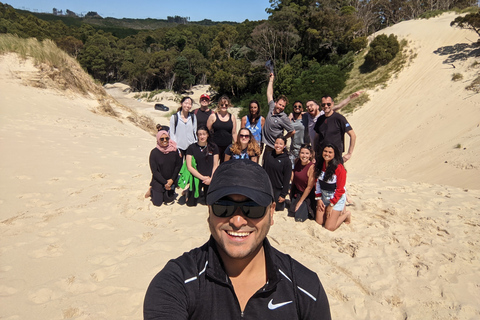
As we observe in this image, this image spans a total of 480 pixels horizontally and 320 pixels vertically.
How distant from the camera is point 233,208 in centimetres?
126

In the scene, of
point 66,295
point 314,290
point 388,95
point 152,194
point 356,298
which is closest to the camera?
point 314,290

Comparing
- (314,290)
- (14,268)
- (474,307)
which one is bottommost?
(14,268)

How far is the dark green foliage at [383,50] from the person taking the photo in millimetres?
18906

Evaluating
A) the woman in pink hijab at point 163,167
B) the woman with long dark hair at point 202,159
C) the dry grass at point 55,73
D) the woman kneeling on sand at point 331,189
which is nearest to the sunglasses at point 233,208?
the woman kneeling on sand at point 331,189

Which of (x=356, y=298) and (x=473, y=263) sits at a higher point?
(x=473, y=263)

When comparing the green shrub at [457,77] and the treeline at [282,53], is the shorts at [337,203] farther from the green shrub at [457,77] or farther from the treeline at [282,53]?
the treeline at [282,53]

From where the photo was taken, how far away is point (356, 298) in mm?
2895

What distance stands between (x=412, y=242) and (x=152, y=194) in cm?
393

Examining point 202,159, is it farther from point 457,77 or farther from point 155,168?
point 457,77

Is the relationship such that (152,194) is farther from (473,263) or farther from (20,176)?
(473,263)

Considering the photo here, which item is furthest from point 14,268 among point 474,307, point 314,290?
point 474,307

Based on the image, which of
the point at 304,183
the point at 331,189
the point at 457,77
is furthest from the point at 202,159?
the point at 457,77

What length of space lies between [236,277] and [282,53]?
29914 millimetres

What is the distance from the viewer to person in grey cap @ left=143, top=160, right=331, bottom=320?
123cm
